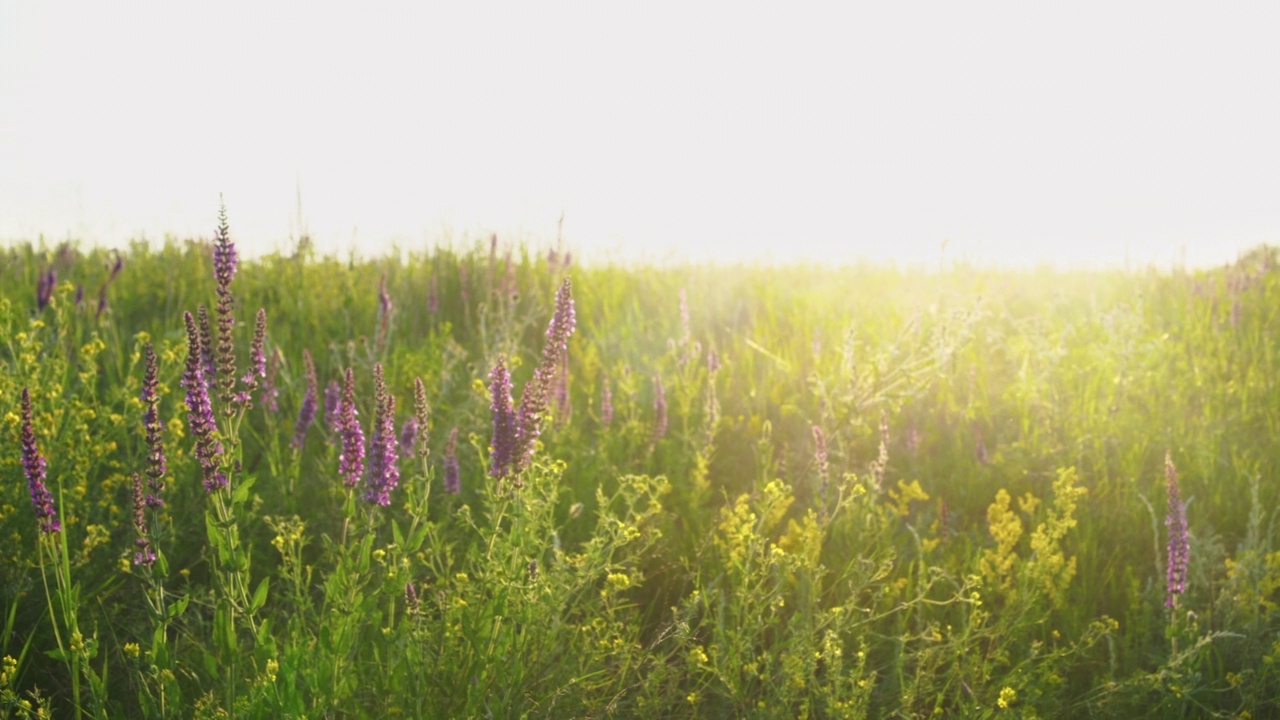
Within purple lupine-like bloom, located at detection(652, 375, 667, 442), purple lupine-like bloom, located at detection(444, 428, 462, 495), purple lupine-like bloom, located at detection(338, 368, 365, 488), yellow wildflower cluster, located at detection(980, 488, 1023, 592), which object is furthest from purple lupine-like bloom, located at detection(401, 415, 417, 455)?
yellow wildflower cluster, located at detection(980, 488, 1023, 592)

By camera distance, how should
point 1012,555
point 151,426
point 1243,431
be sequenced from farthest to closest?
point 1243,431 → point 1012,555 → point 151,426

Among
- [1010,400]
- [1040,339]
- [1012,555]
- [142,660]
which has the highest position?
[1040,339]

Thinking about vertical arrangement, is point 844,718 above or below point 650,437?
below

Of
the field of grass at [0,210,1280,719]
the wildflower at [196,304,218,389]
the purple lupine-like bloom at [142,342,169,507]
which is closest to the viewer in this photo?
the purple lupine-like bloom at [142,342,169,507]

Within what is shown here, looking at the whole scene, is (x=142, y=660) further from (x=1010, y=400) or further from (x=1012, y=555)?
(x=1010, y=400)

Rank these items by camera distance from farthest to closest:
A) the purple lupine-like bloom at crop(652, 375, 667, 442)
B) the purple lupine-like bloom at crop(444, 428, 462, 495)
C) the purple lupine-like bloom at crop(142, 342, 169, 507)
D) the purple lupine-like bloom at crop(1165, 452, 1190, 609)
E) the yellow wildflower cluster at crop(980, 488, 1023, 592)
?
1. the purple lupine-like bloom at crop(652, 375, 667, 442)
2. the purple lupine-like bloom at crop(444, 428, 462, 495)
3. the yellow wildflower cluster at crop(980, 488, 1023, 592)
4. the purple lupine-like bloom at crop(1165, 452, 1190, 609)
5. the purple lupine-like bloom at crop(142, 342, 169, 507)

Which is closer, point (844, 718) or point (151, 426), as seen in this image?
point (151, 426)

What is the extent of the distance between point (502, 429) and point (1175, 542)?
79.1 inches

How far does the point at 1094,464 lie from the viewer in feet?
12.6

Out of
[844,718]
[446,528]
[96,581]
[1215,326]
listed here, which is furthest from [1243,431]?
[96,581]

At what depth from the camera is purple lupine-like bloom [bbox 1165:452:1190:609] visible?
276cm

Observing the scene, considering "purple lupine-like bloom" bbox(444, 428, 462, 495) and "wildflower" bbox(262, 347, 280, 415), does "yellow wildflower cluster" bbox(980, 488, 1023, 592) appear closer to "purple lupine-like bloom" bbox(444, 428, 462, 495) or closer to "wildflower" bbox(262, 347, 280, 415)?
"purple lupine-like bloom" bbox(444, 428, 462, 495)

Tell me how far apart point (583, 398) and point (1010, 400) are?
2013mm

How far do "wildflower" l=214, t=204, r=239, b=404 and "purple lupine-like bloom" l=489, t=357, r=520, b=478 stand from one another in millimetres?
577
